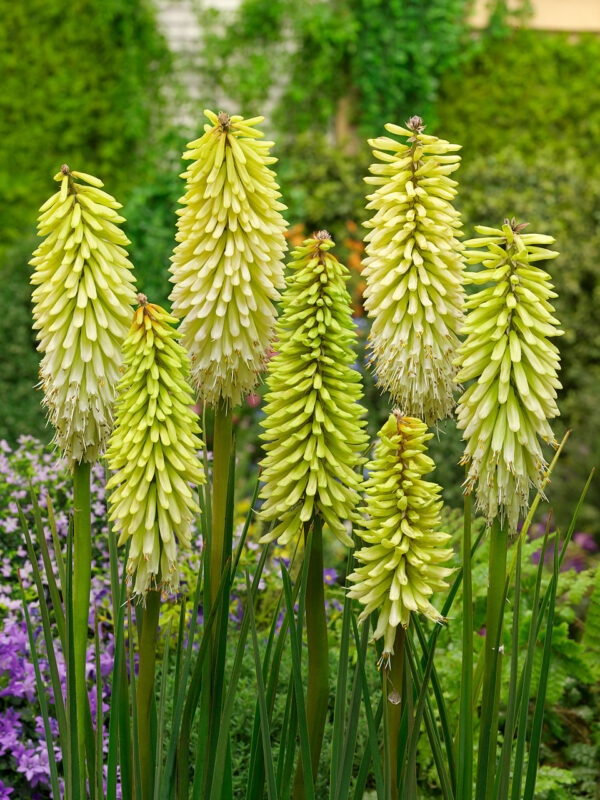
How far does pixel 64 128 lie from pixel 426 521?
9.51m

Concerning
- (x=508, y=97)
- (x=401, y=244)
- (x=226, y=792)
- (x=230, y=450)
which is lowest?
(x=226, y=792)

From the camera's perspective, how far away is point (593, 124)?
1048cm

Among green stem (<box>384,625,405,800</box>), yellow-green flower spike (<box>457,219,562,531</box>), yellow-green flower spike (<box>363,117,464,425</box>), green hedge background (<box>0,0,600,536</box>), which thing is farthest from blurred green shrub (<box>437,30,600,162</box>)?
green stem (<box>384,625,405,800</box>)

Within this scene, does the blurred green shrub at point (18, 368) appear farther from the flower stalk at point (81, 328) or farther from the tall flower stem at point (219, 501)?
the tall flower stem at point (219, 501)

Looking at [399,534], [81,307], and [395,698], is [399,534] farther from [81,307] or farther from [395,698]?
[81,307]

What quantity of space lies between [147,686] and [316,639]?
1.09 feet

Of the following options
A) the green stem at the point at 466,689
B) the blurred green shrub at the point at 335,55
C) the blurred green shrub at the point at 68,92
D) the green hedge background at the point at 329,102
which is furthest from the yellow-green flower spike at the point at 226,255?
the blurred green shrub at the point at 335,55

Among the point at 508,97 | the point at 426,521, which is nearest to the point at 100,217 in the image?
the point at 426,521

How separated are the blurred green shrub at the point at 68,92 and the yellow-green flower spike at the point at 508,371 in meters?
8.73

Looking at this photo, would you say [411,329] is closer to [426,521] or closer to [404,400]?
[404,400]

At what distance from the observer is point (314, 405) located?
5.70ft

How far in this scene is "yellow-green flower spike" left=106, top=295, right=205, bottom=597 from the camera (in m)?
1.67

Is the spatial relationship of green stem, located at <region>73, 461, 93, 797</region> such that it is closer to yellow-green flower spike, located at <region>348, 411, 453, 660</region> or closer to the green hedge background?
yellow-green flower spike, located at <region>348, 411, 453, 660</region>

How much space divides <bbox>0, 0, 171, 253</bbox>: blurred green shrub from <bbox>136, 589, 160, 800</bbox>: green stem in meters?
8.72
